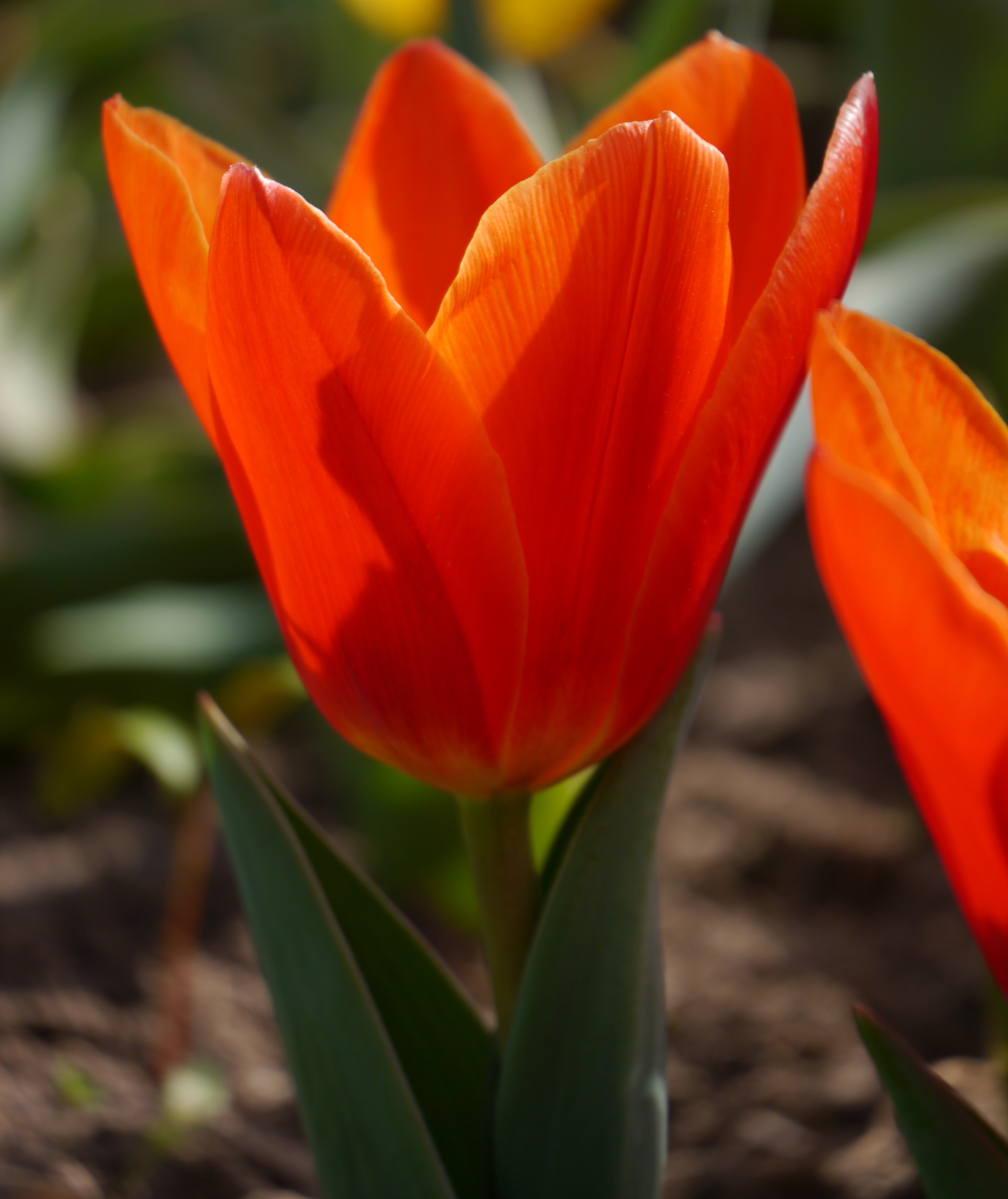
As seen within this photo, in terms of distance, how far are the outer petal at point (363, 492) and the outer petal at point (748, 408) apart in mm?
39

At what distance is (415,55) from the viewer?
0.47m

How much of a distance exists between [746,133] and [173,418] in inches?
52.1

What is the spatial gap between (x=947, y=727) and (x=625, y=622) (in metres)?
0.10

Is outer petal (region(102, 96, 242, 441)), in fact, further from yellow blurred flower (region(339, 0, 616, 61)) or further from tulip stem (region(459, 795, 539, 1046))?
yellow blurred flower (region(339, 0, 616, 61))

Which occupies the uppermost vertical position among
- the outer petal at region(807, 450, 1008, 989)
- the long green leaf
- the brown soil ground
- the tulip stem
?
the outer petal at region(807, 450, 1008, 989)

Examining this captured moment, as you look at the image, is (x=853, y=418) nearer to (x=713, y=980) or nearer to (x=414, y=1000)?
(x=414, y=1000)

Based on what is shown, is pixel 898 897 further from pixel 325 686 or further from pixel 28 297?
pixel 28 297

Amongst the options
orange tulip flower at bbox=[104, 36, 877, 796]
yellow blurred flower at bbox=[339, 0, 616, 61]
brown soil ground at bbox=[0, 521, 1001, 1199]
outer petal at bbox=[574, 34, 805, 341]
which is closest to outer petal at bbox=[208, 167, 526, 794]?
orange tulip flower at bbox=[104, 36, 877, 796]

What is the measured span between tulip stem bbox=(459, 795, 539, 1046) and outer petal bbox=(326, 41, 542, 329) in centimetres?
17

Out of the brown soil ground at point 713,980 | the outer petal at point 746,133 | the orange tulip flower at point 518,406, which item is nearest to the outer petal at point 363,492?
the orange tulip flower at point 518,406

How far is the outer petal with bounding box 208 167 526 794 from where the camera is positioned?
1.06 feet

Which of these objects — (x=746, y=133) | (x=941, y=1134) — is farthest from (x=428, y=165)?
(x=941, y=1134)

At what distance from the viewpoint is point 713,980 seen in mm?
937

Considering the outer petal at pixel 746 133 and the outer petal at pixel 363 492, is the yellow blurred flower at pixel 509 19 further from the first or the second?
the outer petal at pixel 363 492
